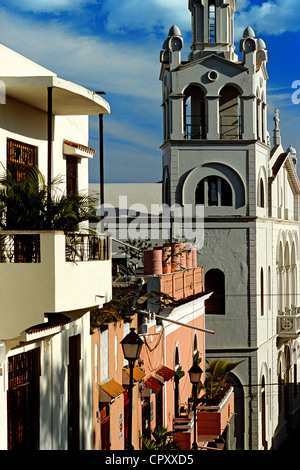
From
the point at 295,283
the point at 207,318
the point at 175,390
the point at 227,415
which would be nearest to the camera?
the point at 175,390

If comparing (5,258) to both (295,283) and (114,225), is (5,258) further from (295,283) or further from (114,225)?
(295,283)

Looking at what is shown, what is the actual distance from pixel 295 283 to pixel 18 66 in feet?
114

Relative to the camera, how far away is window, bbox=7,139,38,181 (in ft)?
39.8

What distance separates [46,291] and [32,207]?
1060 mm

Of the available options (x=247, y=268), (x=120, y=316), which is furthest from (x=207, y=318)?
(x=120, y=316)

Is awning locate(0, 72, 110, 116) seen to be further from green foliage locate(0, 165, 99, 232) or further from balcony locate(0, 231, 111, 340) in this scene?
balcony locate(0, 231, 111, 340)

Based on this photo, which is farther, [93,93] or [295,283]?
[295,283]

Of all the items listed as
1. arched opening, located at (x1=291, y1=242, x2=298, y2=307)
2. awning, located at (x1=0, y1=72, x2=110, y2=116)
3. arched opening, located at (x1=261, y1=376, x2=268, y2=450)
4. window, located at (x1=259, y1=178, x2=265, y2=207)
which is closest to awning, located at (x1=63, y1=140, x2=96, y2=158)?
awning, located at (x1=0, y1=72, x2=110, y2=116)

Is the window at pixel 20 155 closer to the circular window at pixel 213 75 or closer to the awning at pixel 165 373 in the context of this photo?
the awning at pixel 165 373

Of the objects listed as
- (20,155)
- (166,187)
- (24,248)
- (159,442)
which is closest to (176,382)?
(159,442)

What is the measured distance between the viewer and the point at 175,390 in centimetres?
2258

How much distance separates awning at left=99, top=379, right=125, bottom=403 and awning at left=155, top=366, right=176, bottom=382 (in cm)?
368

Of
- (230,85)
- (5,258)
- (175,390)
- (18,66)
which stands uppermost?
(230,85)

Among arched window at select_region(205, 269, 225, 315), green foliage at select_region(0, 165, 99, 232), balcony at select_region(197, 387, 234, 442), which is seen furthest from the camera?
arched window at select_region(205, 269, 225, 315)
